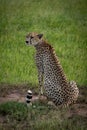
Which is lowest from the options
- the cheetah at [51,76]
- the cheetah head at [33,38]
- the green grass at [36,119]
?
the green grass at [36,119]

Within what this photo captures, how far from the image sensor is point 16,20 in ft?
10.1

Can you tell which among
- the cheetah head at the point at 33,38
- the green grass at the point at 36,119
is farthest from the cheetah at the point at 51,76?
the green grass at the point at 36,119

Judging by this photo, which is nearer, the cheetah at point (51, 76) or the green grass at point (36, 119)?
the green grass at point (36, 119)

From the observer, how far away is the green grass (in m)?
2.82

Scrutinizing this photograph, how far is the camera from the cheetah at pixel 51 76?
309 cm

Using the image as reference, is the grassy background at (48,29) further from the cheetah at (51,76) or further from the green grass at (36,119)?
the green grass at (36,119)

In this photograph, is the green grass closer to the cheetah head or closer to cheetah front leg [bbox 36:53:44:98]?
cheetah front leg [bbox 36:53:44:98]

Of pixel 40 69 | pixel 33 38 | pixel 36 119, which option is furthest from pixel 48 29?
pixel 36 119

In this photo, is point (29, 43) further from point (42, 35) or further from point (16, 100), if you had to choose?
point (16, 100)

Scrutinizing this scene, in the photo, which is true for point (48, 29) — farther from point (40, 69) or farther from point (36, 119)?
point (36, 119)

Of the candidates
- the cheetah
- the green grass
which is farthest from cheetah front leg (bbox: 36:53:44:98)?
the green grass

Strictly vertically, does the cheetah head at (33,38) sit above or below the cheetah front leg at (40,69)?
above

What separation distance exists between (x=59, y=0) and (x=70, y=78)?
36 cm

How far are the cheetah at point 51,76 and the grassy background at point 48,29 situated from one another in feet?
0.10
